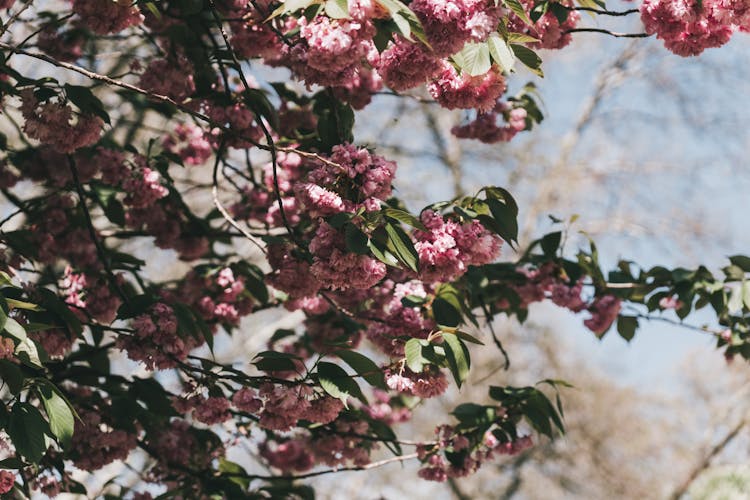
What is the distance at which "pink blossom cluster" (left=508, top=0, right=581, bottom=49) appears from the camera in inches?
101

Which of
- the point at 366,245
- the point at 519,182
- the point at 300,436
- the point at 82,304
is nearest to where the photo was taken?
the point at 366,245

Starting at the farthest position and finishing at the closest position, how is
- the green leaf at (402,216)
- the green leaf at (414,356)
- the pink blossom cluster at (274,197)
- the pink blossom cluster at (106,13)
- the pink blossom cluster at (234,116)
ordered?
the pink blossom cluster at (274,197)
the pink blossom cluster at (234,116)
the pink blossom cluster at (106,13)
the green leaf at (414,356)
the green leaf at (402,216)

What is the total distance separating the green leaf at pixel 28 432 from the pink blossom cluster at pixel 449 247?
1.07 meters

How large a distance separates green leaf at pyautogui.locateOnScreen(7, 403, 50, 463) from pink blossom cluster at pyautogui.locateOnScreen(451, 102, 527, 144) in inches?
85.7

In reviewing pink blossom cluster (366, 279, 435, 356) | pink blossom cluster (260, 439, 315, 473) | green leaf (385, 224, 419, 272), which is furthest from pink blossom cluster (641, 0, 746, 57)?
pink blossom cluster (260, 439, 315, 473)

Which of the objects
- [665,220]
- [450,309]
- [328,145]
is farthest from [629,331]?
[665,220]

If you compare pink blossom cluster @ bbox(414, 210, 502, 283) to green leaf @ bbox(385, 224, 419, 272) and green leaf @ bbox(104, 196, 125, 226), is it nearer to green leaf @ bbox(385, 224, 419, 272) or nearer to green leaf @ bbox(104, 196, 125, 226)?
green leaf @ bbox(385, 224, 419, 272)

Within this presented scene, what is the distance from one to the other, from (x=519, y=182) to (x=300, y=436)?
26.2ft

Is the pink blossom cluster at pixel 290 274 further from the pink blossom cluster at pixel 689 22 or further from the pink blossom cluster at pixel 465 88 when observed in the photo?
the pink blossom cluster at pixel 689 22

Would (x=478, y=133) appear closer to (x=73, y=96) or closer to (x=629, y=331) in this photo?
(x=629, y=331)

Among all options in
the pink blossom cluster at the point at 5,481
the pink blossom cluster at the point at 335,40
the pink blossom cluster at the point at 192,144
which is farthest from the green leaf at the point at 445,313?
the pink blossom cluster at the point at 192,144

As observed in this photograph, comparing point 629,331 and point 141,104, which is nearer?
point 629,331

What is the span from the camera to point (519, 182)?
11.1 m

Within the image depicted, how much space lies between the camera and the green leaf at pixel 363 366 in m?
2.21
